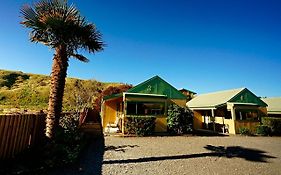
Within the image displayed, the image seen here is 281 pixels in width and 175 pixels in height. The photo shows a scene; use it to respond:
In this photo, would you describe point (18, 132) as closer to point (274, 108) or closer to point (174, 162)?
point (174, 162)

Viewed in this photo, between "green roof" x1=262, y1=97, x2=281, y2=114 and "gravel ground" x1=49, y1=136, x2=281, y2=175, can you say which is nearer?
"gravel ground" x1=49, y1=136, x2=281, y2=175

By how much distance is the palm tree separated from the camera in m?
8.02

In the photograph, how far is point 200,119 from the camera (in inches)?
1009

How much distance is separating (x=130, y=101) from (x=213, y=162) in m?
10.0

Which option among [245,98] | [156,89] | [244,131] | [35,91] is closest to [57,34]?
[156,89]

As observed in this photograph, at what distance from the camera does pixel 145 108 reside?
1831 cm

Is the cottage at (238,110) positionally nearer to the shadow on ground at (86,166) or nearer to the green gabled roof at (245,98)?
the green gabled roof at (245,98)

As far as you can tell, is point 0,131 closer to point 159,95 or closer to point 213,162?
point 213,162

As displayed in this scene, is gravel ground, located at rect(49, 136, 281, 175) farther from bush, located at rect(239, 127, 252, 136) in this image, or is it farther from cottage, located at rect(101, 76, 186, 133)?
bush, located at rect(239, 127, 252, 136)

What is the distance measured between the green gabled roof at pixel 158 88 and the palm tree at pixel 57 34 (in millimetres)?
10550

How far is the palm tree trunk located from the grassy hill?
76.9 feet

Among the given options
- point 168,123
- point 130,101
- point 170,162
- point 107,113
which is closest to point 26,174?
point 170,162

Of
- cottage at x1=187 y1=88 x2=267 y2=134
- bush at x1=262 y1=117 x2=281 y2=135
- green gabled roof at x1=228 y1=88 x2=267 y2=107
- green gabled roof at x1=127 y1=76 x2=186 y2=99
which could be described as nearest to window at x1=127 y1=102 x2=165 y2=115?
green gabled roof at x1=127 y1=76 x2=186 y2=99

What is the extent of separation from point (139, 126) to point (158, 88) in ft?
15.0
